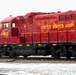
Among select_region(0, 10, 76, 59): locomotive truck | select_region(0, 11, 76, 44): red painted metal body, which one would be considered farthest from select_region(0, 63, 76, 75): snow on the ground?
select_region(0, 11, 76, 44): red painted metal body

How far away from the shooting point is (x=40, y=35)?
77.5 feet

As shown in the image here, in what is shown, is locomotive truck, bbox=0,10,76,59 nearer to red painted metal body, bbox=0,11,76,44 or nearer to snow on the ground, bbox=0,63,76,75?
red painted metal body, bbox=0,11,76,44

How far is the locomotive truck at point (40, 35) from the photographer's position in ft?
72.8

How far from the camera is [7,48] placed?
24688mm

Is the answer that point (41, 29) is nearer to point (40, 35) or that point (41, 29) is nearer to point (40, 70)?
point (40, 35)

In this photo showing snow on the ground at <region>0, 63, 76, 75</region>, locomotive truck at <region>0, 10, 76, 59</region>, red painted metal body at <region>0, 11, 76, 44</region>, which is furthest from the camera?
red painted metal body at <region>0, 11, 76, 44</region>

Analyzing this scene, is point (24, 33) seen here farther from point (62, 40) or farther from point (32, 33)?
point (62, 40)

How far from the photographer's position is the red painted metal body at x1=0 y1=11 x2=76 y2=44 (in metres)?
22.3

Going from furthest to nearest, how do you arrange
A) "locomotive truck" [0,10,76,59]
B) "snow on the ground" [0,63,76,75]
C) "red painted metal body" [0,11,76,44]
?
"red painted metal body" [0,11,76,44]
"locomotive truck" [0,10,76,59]
"snow on the ground" [0,63,76,75]

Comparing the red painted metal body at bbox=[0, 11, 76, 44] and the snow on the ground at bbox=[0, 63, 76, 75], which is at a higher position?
the red painted metal body at bbox=[0, 11, 76, 44]

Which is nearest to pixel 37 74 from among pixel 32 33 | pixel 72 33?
pixel 72 33

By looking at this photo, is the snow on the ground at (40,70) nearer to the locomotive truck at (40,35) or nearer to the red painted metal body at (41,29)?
the locomotive truck at (40,35)

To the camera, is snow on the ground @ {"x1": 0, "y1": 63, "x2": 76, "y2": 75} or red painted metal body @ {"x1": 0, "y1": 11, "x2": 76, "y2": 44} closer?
snow on the ground @ {"x1": 0, "y1": 63, "x2": 76, "y2": 75}

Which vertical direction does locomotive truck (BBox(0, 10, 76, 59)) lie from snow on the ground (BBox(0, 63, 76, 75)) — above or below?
above
